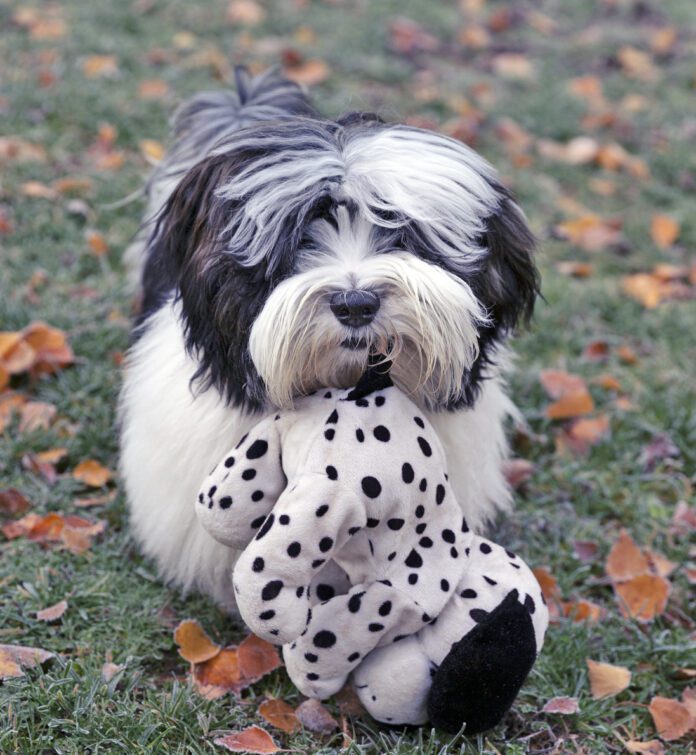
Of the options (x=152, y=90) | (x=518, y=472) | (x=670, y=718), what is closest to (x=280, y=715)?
(x=670, y=718)

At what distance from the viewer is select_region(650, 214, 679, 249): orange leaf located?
473 centimetres

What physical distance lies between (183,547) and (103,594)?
0.25m

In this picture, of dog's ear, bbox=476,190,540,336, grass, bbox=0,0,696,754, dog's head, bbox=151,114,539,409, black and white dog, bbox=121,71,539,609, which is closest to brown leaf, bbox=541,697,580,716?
grass, bbox=0,0,696,754

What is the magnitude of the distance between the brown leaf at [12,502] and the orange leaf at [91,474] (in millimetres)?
187

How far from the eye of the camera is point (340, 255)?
205cm

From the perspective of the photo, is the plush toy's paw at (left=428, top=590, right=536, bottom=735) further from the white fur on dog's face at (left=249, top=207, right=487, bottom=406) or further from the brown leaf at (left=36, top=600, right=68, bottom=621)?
the brown leaf at (left=36, top=600, right=68, bottom=621)

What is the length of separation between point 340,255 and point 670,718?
1.34 m

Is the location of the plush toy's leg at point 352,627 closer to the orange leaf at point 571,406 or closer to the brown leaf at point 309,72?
the orange leaf at point 571,406

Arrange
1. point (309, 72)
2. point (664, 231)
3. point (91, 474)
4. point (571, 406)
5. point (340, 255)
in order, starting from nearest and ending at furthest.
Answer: point (340, 255)
point (91, 474)
point (571, 406)
point (664, 231)
point (309, 72)

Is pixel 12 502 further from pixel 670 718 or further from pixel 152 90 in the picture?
pixel 152 90

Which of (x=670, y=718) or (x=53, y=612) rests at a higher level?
(x=670, y=718)

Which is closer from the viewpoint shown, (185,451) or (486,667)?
(486,667)

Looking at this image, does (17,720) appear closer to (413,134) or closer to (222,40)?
(413,134)

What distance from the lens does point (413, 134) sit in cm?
220
